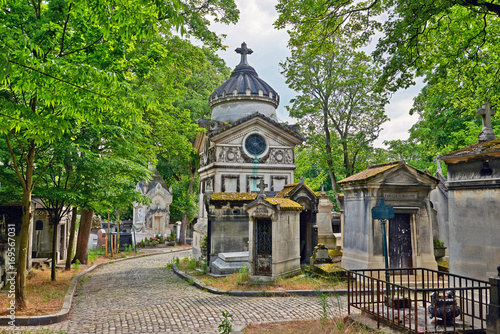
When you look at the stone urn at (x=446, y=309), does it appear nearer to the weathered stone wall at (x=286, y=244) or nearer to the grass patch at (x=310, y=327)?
the grass patch at (x=310, y=327)

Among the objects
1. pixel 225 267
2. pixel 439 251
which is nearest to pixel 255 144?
pixel 225 267

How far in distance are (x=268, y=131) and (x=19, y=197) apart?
42.6 feet

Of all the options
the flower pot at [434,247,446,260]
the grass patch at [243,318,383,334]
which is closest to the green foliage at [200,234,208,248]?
the grass patch at [243,318,383,334]

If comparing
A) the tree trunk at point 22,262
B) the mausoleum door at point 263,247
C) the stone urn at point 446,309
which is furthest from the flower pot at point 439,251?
the tree trunk at point 22,262

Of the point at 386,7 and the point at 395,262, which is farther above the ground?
the point at 386,7

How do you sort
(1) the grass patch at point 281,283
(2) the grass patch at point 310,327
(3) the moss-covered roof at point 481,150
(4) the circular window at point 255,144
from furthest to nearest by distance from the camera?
(4) the circular window at point 255,144 < (1) the grass patch at point 281,283 < (2) the grass patch at point 310,327 < (3) the moss-covered roof at point 481,150

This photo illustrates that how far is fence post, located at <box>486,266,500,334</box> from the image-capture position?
5223 millimetres

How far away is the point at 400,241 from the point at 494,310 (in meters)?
6.72

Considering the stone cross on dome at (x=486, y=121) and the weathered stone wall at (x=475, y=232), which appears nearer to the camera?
the weathered stone wall at (x=475, y=232)

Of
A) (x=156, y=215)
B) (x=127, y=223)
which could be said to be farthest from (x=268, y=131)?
(x=127, y=223)

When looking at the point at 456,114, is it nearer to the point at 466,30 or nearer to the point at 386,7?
the point at 466,30

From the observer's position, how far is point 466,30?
401 inches

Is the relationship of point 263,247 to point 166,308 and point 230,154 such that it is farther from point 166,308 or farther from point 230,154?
point 230,154

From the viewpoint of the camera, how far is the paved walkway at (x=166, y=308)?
753 cm
